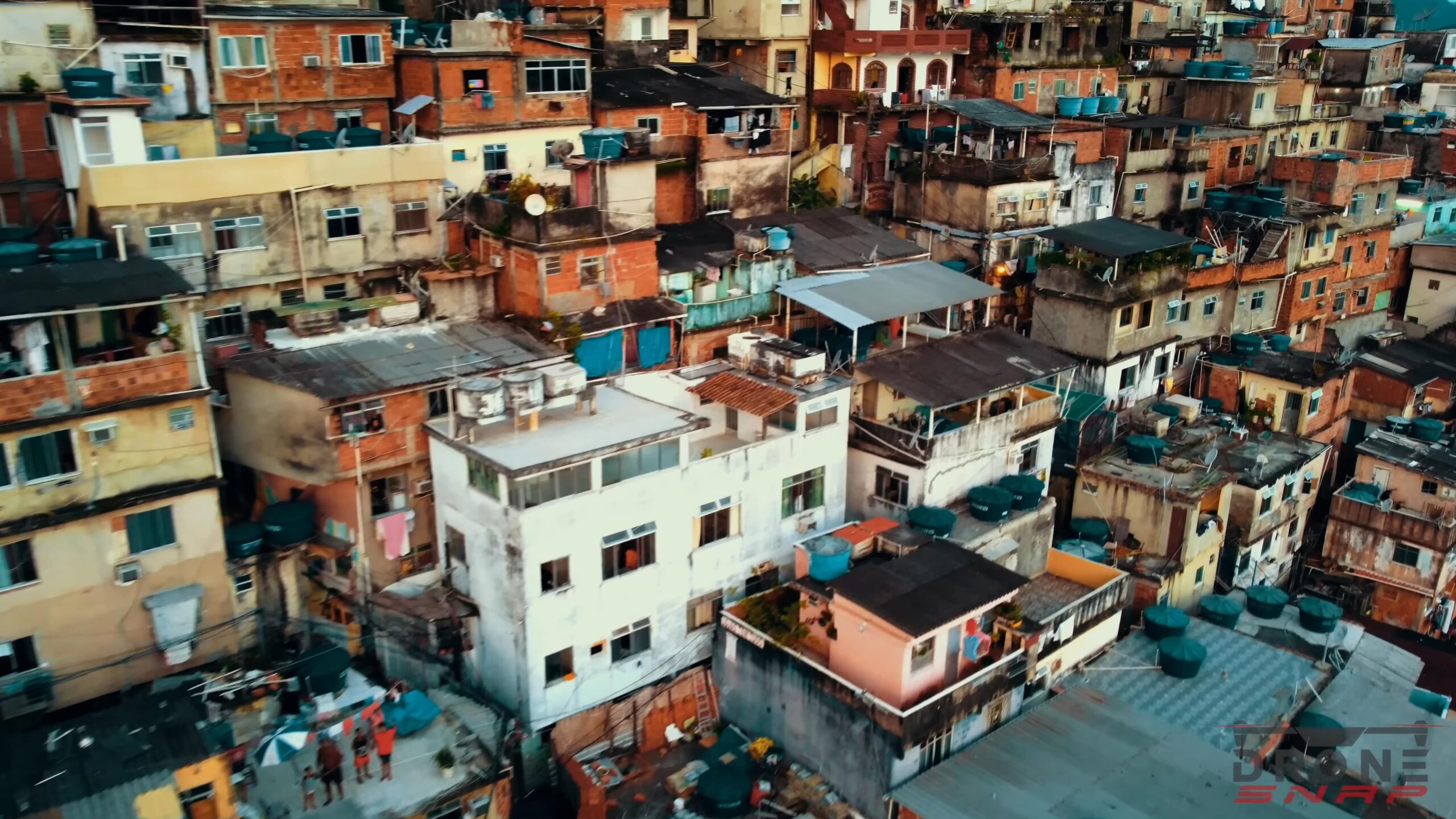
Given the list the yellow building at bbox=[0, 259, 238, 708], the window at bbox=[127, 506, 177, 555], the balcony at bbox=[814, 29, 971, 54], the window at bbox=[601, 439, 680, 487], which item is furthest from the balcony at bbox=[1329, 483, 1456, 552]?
the window at bbox=[127, 506, 177, 555]

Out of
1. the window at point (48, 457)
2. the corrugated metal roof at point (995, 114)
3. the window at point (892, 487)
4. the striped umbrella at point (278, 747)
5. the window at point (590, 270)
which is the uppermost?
the corrugated metal roof at point (995, 114)

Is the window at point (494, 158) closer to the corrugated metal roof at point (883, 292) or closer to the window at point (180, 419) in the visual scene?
the corrugated metal roof at point (883, 292)

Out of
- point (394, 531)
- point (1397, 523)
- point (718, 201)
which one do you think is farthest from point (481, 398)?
point (1397, 523)

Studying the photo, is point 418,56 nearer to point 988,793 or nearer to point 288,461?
point 288,461

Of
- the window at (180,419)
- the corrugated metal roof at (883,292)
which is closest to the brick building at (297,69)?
the window at (180,419)

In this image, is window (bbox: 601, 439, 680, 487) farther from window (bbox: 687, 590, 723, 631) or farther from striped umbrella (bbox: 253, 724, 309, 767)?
striped umbrella (bbox: 253, 724, 309, 767)

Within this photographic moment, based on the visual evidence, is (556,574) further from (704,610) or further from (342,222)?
(342,222)
